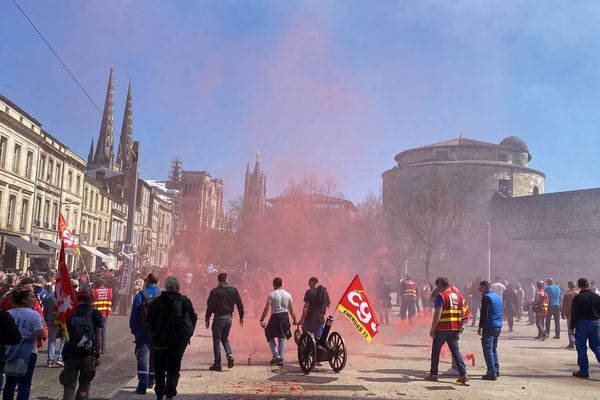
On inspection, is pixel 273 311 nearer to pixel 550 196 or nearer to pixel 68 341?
pixel 68 341

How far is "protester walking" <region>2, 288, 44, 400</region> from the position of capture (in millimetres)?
5930

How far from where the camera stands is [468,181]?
187 feet

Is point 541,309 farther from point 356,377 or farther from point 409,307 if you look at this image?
point 356,377

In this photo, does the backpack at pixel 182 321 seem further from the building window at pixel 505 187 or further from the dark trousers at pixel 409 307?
the building window at pixel 505 187

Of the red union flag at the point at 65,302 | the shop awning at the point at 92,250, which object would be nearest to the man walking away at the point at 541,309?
the red union flag at the point at 65,302

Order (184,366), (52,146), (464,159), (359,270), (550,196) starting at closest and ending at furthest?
(184,366), (52,146), (359,270), (550,196), (464,159)

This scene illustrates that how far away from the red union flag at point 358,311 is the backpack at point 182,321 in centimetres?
353

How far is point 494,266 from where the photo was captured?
167 feet

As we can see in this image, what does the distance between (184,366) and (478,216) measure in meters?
49.9

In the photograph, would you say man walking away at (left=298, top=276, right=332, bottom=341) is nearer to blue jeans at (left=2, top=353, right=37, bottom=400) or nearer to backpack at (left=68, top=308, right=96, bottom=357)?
backpack at (left=68, top=308, right=96, bottom=357)

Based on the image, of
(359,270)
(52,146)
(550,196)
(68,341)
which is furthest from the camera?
(550,196)

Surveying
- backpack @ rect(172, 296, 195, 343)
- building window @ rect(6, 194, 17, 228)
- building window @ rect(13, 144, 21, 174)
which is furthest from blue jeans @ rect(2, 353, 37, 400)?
building window @ rect(13, 144, 21, 174)

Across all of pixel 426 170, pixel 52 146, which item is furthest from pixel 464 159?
pixel 52 146

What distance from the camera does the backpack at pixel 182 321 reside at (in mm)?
6480
